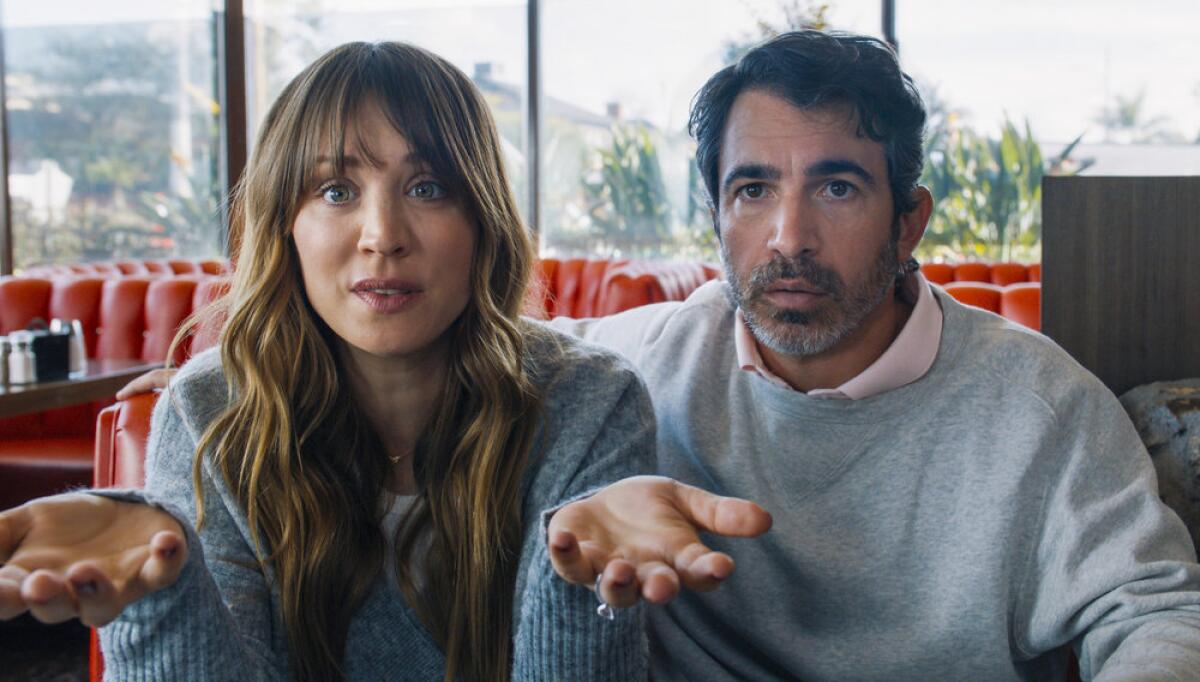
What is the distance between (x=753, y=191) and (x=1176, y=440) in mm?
604

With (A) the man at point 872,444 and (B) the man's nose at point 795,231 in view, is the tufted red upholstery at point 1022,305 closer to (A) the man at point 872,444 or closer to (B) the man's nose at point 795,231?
(A) the man at point 872,444

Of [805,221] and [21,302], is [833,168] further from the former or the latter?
[21,302]

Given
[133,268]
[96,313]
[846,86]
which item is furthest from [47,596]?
[133,268]

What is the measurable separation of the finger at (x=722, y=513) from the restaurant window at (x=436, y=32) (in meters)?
5.16

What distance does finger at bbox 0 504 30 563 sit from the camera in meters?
0.77

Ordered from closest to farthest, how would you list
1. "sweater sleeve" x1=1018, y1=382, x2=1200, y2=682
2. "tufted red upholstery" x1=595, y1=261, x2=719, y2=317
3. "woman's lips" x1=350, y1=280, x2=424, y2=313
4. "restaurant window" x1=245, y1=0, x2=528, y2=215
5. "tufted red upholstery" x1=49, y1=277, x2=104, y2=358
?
"sweater sleeve" x1=1018, y1=382, x2=1200, y2=682 < "woman's lips" x1=350, y1=280, x2=424, y2=313 < "tufted red upholstery" x1=595, y1=261, x2=719, y2=317 < "tufted red upholstery" x1=49, y1=277, x2=104, y2=358 < "restaurant window" x1=245, y1=0, x2=528, y2=215

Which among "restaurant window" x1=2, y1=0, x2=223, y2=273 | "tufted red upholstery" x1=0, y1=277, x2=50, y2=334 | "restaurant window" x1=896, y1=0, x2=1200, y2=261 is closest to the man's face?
"tufted red upholstery" x1=0, y1=277, x2=50, y2=334

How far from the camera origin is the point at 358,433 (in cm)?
128

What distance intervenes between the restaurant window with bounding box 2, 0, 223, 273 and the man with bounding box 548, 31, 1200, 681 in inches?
176

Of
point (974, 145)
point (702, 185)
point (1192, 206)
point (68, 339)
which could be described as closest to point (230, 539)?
point (702, 185)

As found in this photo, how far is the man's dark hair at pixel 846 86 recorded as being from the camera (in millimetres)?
1241

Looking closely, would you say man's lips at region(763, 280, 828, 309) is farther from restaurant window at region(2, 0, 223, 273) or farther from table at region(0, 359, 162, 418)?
restaurant window at region(2, 0, 223, 273)

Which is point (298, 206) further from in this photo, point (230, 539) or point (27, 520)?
point (27, 520)

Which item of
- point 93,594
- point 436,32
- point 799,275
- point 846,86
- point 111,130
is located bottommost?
point 93,594
